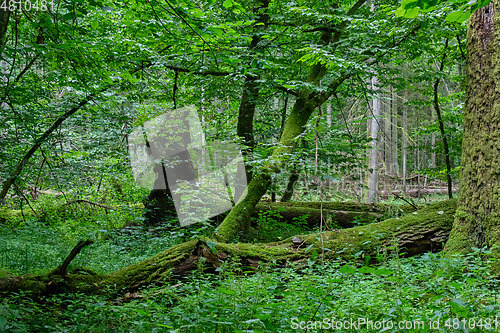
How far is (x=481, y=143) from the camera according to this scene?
4.10 m

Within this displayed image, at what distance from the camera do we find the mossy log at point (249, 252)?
3463mm

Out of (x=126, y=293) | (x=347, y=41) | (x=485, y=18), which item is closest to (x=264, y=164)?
(x=347, y=41)

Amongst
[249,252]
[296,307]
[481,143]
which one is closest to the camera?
[296,307]

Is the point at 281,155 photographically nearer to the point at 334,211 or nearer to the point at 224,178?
the point at 224,178

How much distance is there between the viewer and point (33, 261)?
4.89 metres

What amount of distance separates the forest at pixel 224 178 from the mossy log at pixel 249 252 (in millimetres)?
26

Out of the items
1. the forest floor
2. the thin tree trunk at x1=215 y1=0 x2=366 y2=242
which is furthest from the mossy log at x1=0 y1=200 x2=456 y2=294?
the thin tree trunk at x1=215 y1=0 x2=366 y2=242

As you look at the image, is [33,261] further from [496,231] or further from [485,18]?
[485,18]

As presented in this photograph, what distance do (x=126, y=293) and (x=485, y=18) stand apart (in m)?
5.75

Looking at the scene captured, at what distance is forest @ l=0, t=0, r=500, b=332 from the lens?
2551 mm

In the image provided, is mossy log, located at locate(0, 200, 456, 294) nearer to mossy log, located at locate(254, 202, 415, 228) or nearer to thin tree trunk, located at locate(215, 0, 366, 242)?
thin tree trunk, located at locate(215, 0, 366, 242)

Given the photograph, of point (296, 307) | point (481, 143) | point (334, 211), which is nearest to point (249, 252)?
point (296, 307)

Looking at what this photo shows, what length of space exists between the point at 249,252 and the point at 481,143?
3.43 m

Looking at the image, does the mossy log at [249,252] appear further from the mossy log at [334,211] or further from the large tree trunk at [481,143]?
the mossy log at [334,211]
